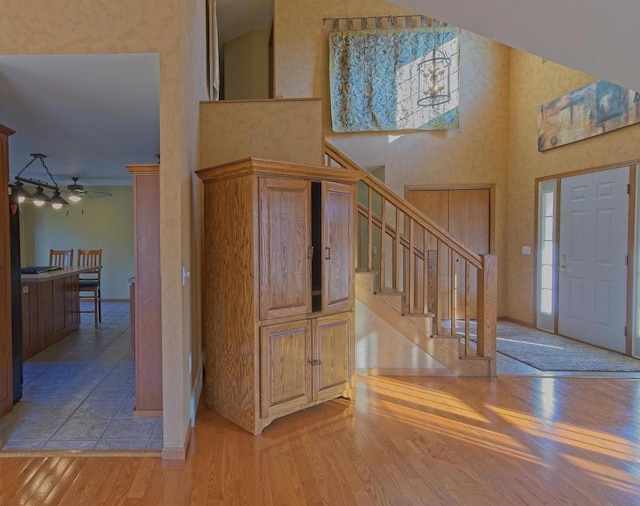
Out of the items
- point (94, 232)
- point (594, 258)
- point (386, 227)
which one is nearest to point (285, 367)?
point (386, 227)

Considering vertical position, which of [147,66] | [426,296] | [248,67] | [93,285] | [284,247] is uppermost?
[248,67]

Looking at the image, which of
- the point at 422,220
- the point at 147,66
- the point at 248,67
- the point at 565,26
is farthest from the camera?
the point at 248,67

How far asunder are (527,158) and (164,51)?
5.15 metres

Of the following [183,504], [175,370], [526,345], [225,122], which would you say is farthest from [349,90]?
[183,504]

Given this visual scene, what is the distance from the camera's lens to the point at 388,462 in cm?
221

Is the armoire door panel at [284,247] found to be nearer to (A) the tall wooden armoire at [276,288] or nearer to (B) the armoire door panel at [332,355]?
(A) the tall wooden armoire at [276,288]

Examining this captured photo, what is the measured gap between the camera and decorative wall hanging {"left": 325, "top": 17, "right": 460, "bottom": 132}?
5383mm

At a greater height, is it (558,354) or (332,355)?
(332,355)

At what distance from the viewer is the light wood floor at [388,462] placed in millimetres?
1915

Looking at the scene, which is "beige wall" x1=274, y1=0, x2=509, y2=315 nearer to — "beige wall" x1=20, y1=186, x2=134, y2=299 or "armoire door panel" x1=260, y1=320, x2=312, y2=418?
"armoire door panel" x1=260, y1=320, x2=312, y2=418

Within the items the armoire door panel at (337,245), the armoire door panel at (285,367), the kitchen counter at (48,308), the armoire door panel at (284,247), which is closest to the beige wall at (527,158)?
the armoire door panel at (337,245)

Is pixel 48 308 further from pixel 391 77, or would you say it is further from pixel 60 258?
pixel 391 77

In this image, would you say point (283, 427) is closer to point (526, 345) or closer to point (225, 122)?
point (225, 122)

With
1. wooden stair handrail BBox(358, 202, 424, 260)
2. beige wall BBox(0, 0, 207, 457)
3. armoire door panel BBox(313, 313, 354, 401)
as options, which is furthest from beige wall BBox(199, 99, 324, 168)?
armoire door panel BBox(313, 313, 354, 401)
